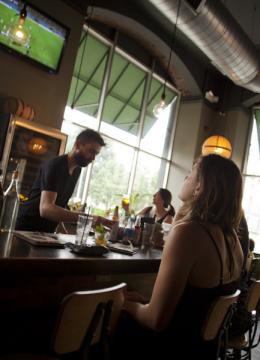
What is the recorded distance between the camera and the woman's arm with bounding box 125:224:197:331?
132cm

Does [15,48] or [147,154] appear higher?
[15,48]

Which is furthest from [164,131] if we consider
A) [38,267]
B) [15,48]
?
[38,267]

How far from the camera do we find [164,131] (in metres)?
7.25

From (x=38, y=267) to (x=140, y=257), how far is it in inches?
25.6

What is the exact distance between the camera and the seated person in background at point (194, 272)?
134 cm

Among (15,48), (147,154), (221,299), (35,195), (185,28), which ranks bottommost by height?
(221,299)

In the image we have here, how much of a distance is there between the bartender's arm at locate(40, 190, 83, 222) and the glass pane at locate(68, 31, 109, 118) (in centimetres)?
332

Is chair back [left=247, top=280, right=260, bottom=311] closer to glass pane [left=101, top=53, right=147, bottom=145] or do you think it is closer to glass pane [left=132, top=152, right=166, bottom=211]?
glass pane [left=101, top=53, right=147, bottom=145]

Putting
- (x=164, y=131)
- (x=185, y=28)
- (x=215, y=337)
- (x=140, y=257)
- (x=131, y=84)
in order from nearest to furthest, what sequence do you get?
1. (x=215, y=337)
2. (x=140, y=257)
3. (x=185, y=28)
4. (x=131, y=84)
5. (x=164, y=131)

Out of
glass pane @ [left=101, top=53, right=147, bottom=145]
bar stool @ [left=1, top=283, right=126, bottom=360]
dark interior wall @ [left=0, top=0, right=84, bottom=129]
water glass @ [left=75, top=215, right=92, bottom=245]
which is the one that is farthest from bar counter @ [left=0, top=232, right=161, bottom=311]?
glass pane @ [left=101, top=53, right=147, bottom=145]

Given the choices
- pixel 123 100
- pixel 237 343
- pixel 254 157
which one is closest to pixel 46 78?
pixel 123 100

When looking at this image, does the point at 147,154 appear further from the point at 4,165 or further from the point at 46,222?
the point at 46,222

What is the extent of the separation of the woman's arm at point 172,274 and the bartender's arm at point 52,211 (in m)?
0.94

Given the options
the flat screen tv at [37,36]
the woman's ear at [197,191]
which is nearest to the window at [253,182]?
the flat screen tv at [37,36]
